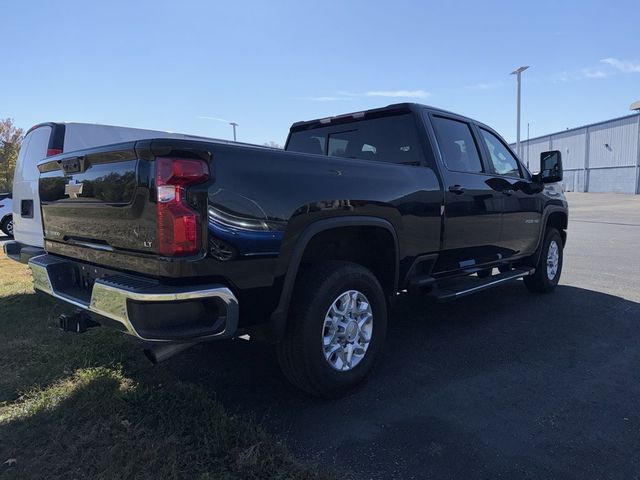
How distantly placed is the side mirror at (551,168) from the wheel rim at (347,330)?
3492 millimetres

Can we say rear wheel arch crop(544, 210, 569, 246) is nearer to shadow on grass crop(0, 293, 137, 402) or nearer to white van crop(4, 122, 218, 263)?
shadow on grass crop(0, 293, 137, 402)

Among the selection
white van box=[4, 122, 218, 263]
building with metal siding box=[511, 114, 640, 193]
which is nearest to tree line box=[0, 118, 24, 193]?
white van box=[4, 122, 218, 263]

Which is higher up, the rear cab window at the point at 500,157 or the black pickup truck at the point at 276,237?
the rear cab window at the point at 500,157

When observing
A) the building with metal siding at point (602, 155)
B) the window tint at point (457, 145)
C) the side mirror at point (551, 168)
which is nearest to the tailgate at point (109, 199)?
the window tint at point (457, 145)

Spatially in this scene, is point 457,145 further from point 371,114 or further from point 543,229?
point 543,229

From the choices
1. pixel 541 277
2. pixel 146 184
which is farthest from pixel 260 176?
pixel 541 277

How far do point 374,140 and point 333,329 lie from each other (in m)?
2.08

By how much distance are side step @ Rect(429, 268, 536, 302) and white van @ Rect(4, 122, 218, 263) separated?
3.99 m

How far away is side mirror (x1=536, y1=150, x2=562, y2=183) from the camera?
18.7ft

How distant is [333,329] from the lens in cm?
323

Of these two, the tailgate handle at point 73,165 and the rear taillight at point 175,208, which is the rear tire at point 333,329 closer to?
the rear taillight at point 175,208

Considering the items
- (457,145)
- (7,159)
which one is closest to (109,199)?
(457,145)

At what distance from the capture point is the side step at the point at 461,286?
4.16m

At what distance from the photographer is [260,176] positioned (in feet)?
8.89
